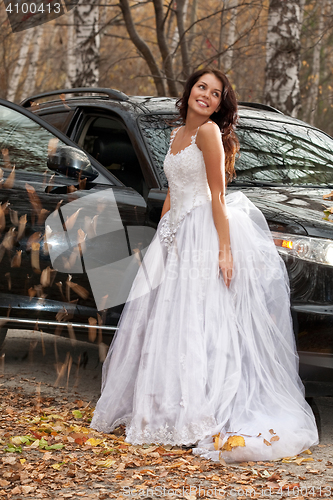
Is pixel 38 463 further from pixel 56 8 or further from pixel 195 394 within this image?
pixel 56 8

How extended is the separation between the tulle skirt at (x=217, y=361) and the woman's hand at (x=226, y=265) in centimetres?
3

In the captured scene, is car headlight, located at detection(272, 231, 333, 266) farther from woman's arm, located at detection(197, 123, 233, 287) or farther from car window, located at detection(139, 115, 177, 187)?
car window, located at detection(139, 115, 177, 187)

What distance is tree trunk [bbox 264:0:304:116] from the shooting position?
26.1ft

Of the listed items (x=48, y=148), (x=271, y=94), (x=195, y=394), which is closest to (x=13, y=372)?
(x=48, y=148)

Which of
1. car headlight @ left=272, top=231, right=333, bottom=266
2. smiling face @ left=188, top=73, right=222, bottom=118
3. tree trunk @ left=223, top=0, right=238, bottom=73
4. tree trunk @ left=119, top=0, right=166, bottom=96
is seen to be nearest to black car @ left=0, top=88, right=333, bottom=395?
car headlight @ left=272, top=231, right=333, bottom=266

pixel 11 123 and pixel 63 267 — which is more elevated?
pixel 11 123

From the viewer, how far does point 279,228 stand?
10.9 feet

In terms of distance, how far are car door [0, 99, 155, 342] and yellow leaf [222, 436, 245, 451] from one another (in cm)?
113

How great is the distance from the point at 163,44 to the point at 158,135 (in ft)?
16.5

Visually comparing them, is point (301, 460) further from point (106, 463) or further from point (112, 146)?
point (112, 146)

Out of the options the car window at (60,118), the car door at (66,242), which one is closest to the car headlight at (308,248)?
the car door at (66,242)

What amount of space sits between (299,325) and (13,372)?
2409 millimetres

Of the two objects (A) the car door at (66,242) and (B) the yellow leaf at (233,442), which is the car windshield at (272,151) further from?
(B) the yellow leaf at (233,442)

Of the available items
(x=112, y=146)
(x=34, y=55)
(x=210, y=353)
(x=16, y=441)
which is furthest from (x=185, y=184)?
(x=34, y=55)
